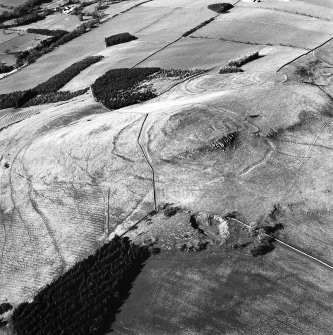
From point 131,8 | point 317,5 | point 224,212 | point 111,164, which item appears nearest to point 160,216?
point 224,212

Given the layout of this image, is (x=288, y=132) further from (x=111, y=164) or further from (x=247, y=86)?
(x=111, y=164)

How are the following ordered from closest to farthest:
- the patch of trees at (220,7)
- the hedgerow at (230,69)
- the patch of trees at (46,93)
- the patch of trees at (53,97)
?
the hedgerow at (230,69) → the patch of trees at (53,97) → the patch of trees at (46,93) → the patch of trees at (220,7)

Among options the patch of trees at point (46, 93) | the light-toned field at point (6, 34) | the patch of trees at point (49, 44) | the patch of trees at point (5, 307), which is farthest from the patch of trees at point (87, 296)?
the light-toned field at point (6, 34)

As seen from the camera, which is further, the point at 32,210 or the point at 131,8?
the point at 131,8

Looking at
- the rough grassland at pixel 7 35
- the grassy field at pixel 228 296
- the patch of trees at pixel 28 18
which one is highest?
the patch of trees at pixel 28 18

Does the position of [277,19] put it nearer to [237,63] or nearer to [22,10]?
[237,63]

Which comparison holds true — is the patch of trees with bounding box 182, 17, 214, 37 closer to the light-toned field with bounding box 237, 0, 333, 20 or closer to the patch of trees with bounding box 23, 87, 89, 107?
the light-toned field with bounding box 237, 0, 333, 20

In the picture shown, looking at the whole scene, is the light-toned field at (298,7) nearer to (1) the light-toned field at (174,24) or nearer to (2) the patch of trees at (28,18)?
(1) the light-toned field at (174,24)
